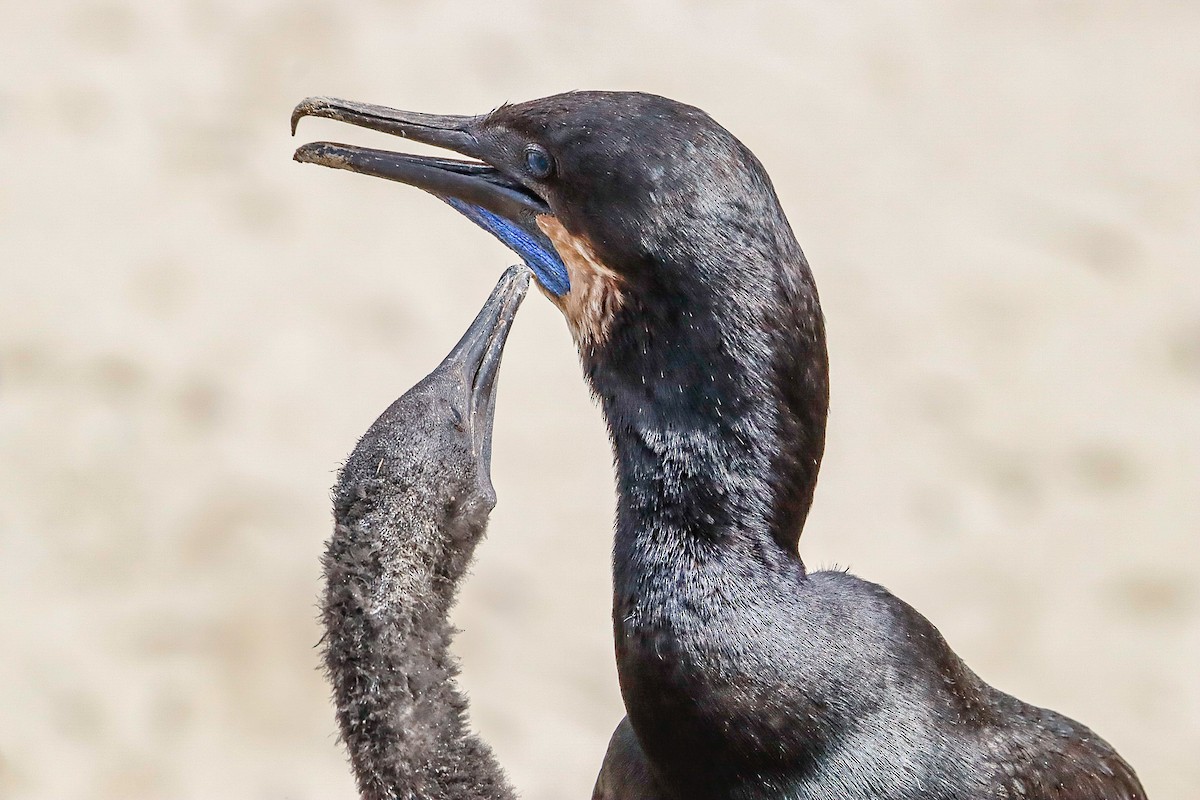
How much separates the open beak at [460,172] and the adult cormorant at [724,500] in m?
0.13

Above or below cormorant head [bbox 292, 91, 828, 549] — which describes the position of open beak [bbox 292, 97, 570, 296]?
above

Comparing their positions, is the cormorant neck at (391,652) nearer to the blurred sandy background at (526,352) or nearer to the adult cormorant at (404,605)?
the adult cormorant at (404,605)

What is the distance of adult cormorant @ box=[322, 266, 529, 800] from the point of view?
264cm

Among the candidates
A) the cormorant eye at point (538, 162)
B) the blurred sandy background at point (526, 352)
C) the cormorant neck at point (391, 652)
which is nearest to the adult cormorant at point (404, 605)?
the cormorant neck at point (391, 652)

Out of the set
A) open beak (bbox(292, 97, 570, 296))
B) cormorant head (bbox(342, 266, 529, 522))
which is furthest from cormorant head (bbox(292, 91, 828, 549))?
cormorant head (bbox(342, 266, 529, 522))

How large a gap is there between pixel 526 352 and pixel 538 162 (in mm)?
2898

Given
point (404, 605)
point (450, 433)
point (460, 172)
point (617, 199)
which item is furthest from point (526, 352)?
point (617, 199)

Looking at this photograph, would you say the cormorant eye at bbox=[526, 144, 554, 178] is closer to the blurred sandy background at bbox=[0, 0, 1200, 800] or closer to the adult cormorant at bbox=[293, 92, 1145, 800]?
the adult cormorant at bbox=[293, 92, 1145, 800]

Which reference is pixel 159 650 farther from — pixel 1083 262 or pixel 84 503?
pixel 1083 262

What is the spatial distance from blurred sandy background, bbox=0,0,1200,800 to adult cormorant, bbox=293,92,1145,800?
201 centimetres

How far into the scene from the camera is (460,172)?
8.32 ft

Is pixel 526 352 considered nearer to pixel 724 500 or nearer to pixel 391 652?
pixel 391 652

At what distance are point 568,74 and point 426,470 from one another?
11.3 feet

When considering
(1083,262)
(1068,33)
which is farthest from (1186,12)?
(1083,262)
